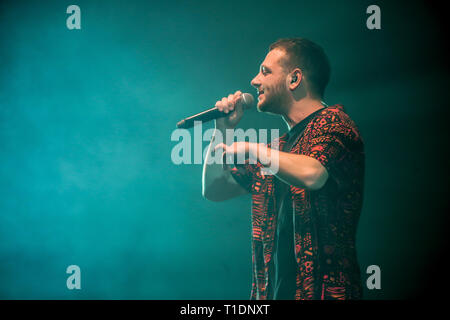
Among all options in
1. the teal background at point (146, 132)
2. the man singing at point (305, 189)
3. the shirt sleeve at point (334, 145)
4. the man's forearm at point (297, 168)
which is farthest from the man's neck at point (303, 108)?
the teal background at point (146, 132)

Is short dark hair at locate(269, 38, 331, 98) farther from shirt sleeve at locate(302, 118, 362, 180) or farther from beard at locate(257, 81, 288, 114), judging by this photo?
shirt sleeve at locate(302, 118, 362, 180)

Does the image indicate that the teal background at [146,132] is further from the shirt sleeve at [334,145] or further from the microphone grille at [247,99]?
the shirt sleeve at [334,145]

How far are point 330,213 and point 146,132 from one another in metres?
1.74

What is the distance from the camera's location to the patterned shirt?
967 millimetres

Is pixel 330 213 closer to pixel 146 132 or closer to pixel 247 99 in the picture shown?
pixel 247 99

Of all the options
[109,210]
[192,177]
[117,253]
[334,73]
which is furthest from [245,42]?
[117,253]

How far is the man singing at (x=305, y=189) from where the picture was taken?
0.96 m

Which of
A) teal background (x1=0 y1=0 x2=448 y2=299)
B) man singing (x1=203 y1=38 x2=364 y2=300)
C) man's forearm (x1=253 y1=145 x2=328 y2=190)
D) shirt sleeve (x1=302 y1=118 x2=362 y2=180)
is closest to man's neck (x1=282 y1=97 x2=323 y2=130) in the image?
man singing (x1=203 y1=38 x2=364 y2=300)

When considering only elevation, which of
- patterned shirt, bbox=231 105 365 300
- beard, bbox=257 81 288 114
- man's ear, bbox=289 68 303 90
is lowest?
patterned shirt, bbox=231 105 365 300

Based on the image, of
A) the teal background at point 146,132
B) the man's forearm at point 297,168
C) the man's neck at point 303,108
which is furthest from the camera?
the teal background at point 146,132

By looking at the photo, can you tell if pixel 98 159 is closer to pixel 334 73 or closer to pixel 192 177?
pixel 192 177

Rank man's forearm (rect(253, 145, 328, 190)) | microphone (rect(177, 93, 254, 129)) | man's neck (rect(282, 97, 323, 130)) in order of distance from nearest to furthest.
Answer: man's forearm (rect(253, 145, 328, 190)) < man's neck (rect(282, 97, 323, 130)) < microphone (rect(177, 93, 254, 129))

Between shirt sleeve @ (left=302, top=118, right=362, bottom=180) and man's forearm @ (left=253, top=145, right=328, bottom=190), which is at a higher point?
shirt sleeve @ (left=302, top=118, right=362, bottom=180)

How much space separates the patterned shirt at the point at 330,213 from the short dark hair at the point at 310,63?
0.53 feet
